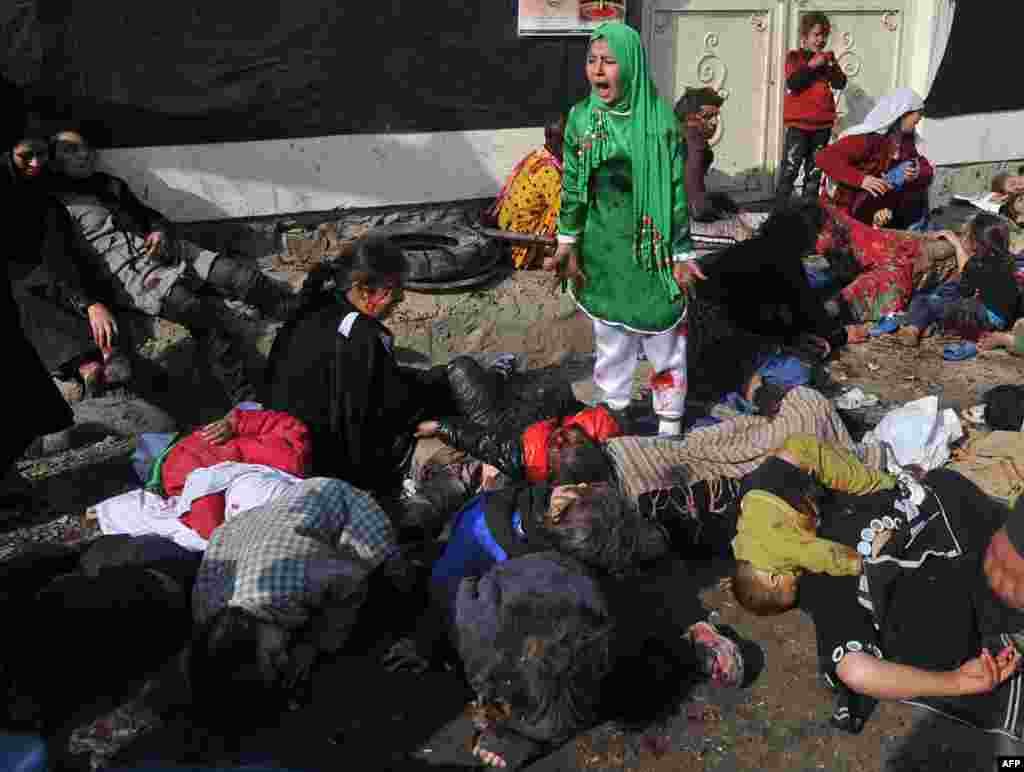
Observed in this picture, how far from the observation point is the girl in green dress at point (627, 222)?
13.1ft

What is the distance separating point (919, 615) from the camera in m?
2.92

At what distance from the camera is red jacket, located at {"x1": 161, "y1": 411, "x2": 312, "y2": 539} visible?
3674 millimetres

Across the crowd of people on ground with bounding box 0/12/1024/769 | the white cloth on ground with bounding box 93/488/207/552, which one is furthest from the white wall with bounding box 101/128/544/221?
the white cloth on ground with bounding box 93/488/207/552

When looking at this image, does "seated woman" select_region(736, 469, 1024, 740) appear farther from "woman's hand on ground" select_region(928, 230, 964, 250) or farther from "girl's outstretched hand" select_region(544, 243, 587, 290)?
"woman's hand on ground" select_region(928, 230, 964, 250)

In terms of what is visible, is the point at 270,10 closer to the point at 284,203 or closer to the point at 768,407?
the point at 284,203

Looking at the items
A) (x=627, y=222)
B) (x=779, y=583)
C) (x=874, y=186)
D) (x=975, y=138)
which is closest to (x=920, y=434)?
(x=779, y=583)

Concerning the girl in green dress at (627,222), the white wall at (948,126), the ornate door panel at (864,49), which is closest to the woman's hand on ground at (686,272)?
the girl in green dress at (627,222)

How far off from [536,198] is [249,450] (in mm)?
3315

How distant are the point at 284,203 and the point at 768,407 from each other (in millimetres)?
3281

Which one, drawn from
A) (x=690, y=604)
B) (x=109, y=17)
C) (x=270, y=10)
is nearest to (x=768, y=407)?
(x=690, y=604)

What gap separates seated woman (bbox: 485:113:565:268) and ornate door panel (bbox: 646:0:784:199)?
1505 mm

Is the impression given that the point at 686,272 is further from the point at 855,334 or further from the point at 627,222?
the point at 855,334

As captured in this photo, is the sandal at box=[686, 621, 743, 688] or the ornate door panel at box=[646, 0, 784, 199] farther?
the ornate door panel at box=[646, 0, 784, 199]

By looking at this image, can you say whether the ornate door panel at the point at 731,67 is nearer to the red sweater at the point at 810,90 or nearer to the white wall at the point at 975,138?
the red sweater at the point at 810,90
